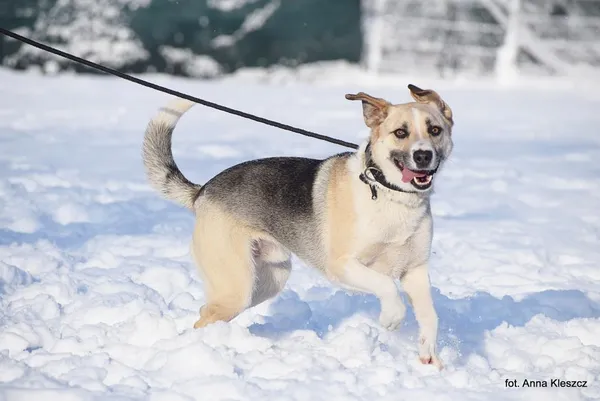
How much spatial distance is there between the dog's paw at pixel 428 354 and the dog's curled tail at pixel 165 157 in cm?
153

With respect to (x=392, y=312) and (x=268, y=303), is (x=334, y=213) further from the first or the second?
(x=268, y=303)

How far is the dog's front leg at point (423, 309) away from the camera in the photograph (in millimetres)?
4086

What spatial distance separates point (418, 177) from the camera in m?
4.09

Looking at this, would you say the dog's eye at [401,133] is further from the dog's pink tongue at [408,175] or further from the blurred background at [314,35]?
the blurred background at [314,35]

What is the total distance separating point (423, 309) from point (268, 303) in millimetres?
1255

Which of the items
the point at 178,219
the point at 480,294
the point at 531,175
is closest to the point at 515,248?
the point at 480,294

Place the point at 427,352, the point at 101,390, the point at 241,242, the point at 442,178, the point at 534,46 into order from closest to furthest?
the point at 101,390
the point at 427,352
the point at 241,242
the point at 442,178
the point at 534,46

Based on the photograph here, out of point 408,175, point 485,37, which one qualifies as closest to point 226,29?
point 485,37

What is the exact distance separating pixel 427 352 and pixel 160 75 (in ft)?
51.9

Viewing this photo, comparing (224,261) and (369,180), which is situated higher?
(369,180)

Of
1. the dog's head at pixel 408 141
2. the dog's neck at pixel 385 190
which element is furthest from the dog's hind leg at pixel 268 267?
the dog's head at pixel 408 141

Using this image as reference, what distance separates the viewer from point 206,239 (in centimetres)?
459

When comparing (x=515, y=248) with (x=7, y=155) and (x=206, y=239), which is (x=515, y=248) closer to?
(x=206, y=239)

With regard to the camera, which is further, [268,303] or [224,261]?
[268,303]
